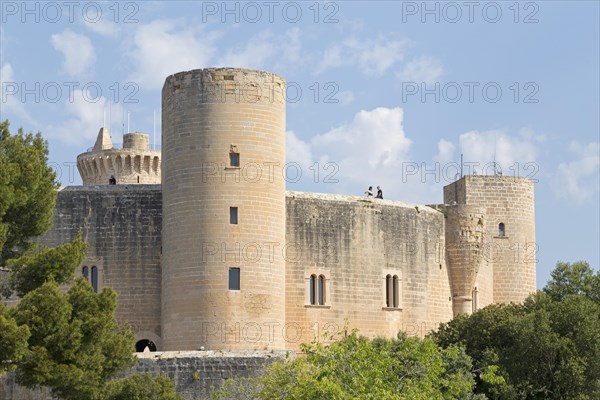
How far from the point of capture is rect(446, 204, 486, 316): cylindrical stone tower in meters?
54.2

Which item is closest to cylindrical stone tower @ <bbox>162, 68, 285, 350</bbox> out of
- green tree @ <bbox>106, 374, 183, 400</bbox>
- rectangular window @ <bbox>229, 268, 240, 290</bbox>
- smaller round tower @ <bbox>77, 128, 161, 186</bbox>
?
rectangular window @ <bbox>229, 268, 240, 290</bbox>

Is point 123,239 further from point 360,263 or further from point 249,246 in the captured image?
point 360,263

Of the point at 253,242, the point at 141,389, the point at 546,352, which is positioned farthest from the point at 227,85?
the point at 141,389

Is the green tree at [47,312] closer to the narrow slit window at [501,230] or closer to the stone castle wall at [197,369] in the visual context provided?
the stone castle wall at [197,369]

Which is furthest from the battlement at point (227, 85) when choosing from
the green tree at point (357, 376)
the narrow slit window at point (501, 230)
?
the narrow slit window at point (501, 230)

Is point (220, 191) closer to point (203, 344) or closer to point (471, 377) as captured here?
point (203, 344)

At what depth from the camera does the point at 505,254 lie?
56938 millimetres

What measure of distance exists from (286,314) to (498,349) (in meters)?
7.11

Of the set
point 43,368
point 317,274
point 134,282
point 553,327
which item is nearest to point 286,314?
point 317,274

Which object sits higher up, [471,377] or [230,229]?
[230,229]

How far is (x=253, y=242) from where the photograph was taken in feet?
150

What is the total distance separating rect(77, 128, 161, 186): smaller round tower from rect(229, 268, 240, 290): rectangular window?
79.1 ft

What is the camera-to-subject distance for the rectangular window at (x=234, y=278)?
4541 cm

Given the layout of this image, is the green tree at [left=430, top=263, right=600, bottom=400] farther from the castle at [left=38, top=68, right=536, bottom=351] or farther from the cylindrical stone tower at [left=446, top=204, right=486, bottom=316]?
the cylindrical stone tower at [left=446, top=204, right=486, bottom=316]
